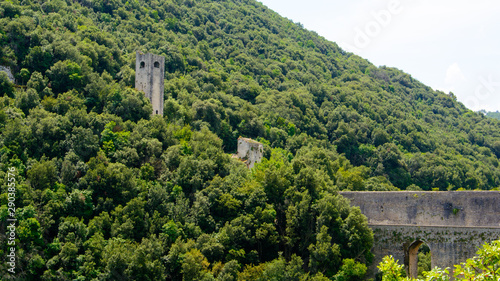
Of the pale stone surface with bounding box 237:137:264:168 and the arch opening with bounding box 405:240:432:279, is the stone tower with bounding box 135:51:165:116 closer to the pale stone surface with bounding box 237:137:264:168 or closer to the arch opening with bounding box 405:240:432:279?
the pale stone surface with bounding box 237:137:264:168

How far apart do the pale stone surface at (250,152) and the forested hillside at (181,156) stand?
7.30 ft

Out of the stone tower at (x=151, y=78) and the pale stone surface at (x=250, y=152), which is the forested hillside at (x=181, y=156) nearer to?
the stone tower at (x=151, y=78)

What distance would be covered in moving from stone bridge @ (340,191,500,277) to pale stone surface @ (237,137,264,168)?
15.1 meters

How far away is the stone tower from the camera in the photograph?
45.2 metres

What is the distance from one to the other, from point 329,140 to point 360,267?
34.6 metres

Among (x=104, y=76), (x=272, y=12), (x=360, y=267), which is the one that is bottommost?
(x=360, y=267)

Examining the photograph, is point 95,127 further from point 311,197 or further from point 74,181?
point 311,197

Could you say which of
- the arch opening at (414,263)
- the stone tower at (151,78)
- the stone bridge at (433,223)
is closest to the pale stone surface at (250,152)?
the stone tower at (151,78)

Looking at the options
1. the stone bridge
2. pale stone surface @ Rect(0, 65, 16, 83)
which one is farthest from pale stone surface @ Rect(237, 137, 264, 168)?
pale stone surface @ Rect(0, 65, 16, 83)

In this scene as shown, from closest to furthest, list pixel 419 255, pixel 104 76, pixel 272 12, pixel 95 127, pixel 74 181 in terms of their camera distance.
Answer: pixel 419 255, pixel 74 181, pixel 95 127, pixel 104 76, pixel 272 12

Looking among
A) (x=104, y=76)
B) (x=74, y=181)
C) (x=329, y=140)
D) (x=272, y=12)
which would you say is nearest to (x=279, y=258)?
(x=74, y=181)

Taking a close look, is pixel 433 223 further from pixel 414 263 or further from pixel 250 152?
pixel 250 152

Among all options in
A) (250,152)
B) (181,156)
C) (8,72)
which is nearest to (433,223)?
(181,156)

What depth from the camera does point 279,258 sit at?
28.8 metres
